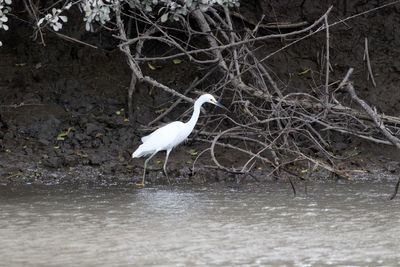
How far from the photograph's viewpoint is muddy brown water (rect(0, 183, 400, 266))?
5562mm

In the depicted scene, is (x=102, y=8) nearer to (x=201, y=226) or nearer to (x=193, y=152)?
(x=201, y=226)

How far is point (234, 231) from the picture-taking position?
20.9 feet

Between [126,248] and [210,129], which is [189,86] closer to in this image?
[210,129]

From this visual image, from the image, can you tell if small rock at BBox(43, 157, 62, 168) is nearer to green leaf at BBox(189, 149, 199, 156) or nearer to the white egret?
the white egret

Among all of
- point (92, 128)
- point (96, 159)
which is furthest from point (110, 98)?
point (96, 159)

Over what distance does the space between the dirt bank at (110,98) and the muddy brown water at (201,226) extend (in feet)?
2.51

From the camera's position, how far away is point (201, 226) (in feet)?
21.5

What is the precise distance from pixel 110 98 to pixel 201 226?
4.37m

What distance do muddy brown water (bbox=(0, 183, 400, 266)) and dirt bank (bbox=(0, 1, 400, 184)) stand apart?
2.51ft

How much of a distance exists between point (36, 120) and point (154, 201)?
9.17 feet

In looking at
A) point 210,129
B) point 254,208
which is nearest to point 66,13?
point 210,129

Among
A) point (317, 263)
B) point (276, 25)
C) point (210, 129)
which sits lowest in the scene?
point (317, 263)

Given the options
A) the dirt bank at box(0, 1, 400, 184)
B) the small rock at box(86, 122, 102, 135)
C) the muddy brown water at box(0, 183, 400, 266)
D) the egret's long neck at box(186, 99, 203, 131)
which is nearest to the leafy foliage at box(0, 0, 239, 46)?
the egret's long neck at box(186, 99, 203, 131)

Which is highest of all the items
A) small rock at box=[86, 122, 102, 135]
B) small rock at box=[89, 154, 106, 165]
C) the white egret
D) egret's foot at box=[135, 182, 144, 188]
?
small rock at box=[86, 122, 102, 135]
